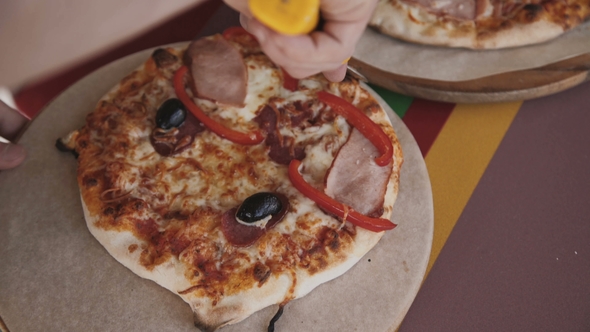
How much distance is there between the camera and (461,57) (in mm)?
2420

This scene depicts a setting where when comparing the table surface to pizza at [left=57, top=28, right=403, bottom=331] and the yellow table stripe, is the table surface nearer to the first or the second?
the yellow table stripe

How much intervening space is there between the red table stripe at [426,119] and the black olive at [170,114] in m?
1.11

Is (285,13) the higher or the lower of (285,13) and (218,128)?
the higher

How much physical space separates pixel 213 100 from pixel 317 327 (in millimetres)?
1036

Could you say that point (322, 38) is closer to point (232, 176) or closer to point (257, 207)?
point (257, 207)

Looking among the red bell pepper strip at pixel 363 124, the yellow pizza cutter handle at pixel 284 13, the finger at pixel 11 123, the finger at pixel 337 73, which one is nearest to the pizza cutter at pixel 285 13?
the yellow pizza cutter handle at pixel 284 13

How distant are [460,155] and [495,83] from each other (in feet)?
1.28

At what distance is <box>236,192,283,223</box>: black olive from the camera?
173 centimetres

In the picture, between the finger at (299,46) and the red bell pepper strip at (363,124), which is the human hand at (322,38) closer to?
the finger at (299,46)

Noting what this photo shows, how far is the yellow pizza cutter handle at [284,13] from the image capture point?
0.97 metres

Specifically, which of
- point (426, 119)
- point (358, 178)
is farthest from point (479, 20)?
point (358, 178)

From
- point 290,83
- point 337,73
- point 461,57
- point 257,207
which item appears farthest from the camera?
point 461,57

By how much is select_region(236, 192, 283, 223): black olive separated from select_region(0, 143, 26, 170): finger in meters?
1.06

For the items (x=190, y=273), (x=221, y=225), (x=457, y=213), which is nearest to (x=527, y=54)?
(x=457, y=213)
